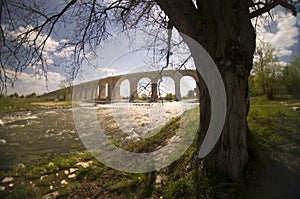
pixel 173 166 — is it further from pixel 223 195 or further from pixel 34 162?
pixel 34 162

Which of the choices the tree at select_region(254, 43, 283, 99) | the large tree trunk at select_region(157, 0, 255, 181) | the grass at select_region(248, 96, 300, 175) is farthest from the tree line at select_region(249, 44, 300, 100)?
the large tree trunk at select_region(157, 0, 255, 181)

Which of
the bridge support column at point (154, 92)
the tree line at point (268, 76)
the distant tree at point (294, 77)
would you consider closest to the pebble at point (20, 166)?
the bridge support column at point (154, 92)

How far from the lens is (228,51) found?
2.91m

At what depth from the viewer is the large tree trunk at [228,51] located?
2938 millimetres

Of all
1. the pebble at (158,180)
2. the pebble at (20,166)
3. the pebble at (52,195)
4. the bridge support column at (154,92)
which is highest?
the bridge support column at (154,92)

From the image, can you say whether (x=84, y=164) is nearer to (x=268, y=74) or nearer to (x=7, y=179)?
(x=7, y=179)

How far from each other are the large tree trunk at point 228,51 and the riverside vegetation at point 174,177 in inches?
11.7

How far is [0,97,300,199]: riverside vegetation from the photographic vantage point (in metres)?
2.96

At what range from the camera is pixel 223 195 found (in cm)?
285

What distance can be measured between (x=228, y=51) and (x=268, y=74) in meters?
14.9

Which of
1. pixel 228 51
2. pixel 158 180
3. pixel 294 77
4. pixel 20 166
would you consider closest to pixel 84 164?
pixel 20 166

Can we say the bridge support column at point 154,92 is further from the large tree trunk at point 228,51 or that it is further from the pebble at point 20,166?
the pebble at point 20,166

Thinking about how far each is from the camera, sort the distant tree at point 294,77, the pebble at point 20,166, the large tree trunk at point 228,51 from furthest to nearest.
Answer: the distant tree at point 294,77
the pebble at point 20,166
the large tree trunk at point 228,51

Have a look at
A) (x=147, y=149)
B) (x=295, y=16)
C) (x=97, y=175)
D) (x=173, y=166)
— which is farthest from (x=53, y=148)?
(x=295, y=16)
